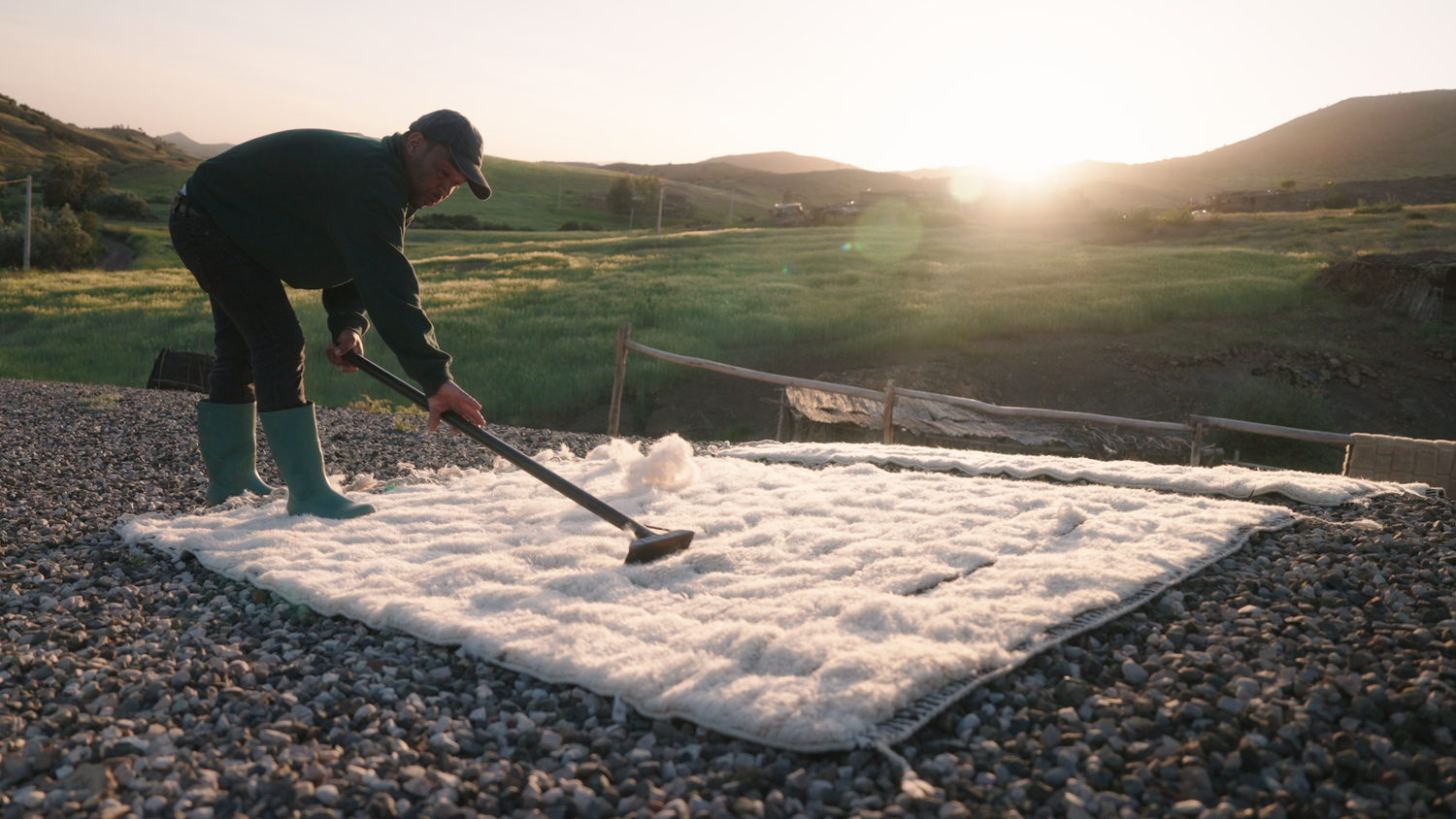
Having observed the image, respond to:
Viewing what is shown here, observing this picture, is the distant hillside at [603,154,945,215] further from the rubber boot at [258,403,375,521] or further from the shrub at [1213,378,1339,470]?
the rubber boot at [258,403,375,521]

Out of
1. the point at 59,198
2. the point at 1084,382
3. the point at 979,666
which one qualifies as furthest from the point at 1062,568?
the point at 59,198

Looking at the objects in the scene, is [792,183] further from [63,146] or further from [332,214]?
[332,214]

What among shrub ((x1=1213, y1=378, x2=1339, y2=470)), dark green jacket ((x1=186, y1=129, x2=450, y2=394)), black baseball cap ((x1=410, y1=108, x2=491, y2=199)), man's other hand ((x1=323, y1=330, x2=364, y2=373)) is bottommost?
shrub ((x1=1213, y1=378, x2=1339, y2=470))

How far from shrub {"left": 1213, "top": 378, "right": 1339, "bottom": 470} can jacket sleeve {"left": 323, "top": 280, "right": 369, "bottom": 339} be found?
9.63 metres

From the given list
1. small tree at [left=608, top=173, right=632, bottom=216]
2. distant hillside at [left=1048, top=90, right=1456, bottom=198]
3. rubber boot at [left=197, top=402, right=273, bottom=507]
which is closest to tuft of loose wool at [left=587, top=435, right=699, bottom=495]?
rubber boot at [left=197, top=402, right=273, bottom=507]

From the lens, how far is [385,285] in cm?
288

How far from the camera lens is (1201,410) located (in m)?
10.6

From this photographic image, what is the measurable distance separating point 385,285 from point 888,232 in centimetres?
2763

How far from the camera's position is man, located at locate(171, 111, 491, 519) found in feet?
9.52

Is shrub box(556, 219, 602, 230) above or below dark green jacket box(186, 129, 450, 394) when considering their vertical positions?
above

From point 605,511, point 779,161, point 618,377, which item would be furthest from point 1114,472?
point 779,161

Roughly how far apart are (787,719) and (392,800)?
0.80m

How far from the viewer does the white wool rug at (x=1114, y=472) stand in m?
3.81

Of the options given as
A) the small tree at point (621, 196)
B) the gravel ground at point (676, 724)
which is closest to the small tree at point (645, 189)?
the small tree at point (621, 196)
